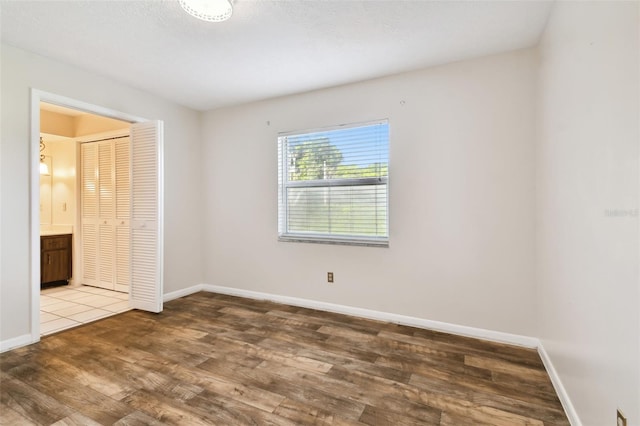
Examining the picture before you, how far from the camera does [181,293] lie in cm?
394

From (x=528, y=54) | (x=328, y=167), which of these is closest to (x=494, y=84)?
(x=528, y=54)

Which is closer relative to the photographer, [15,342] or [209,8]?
[209,8]

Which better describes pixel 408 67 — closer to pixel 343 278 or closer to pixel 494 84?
pixel 494 84

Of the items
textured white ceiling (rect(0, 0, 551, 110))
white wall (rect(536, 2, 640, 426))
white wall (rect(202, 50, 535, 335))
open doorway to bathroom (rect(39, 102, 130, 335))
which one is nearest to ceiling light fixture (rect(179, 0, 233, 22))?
textured white ceiling (rect(0, 0, 551, 110))

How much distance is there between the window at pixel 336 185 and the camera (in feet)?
10.3

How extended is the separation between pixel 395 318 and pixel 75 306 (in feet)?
12.1

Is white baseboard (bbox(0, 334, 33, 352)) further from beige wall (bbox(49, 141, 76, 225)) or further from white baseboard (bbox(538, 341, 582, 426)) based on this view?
white baseboard (bbox(538, 341, 582, 426))

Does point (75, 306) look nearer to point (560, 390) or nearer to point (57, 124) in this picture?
point (57, 124)

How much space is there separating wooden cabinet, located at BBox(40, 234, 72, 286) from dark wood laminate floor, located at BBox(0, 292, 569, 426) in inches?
83.7

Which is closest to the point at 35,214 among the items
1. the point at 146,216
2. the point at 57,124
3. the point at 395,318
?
the point at 146,216

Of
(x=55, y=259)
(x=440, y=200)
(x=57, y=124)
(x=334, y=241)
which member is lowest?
(x=55, y=259)

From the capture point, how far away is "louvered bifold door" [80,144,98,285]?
438 cm

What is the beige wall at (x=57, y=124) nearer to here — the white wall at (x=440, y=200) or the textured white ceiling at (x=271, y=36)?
the textured white ceiling at (x=271, y=36)

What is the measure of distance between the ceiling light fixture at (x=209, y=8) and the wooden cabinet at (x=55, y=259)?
4.25 m
